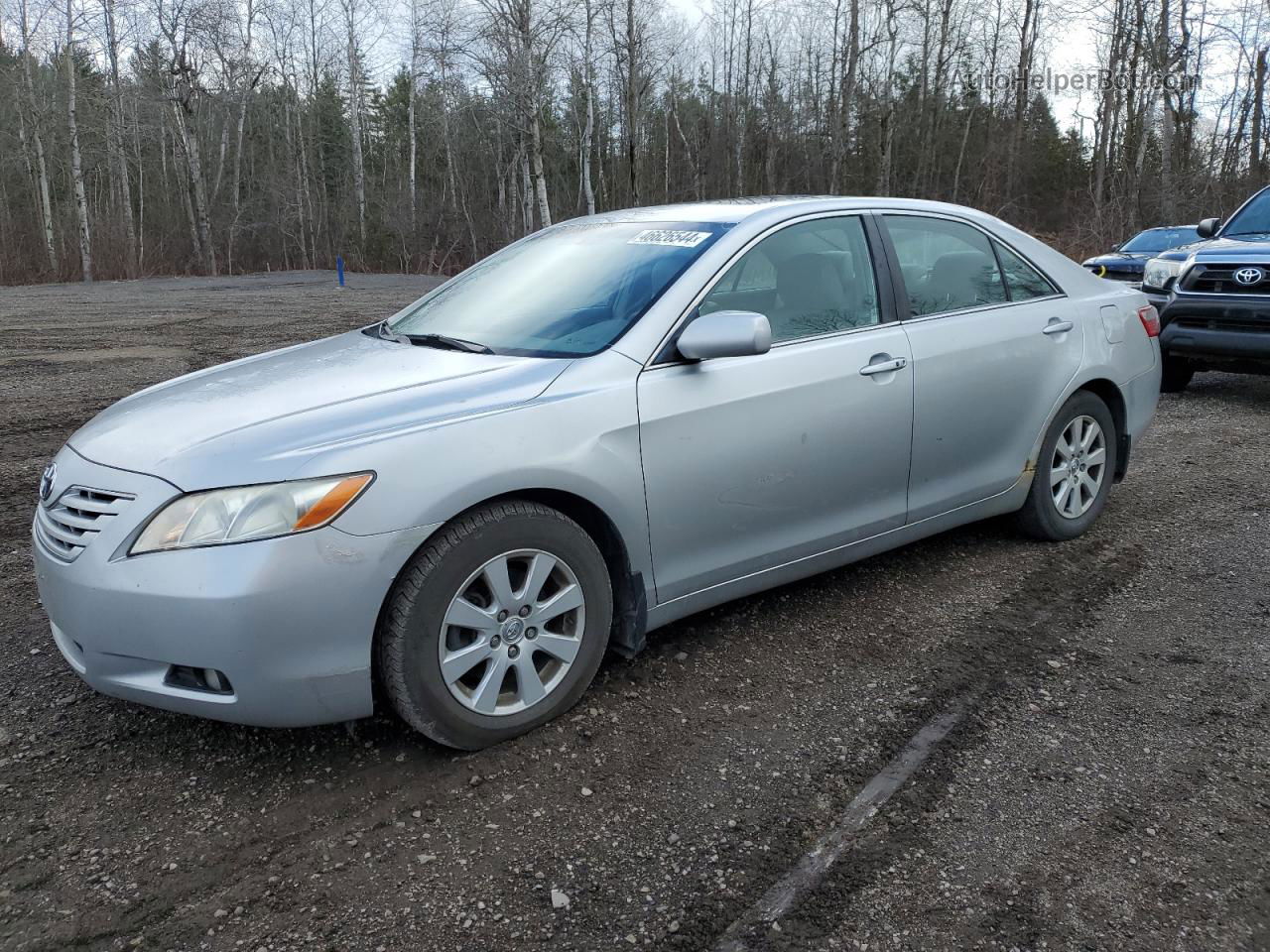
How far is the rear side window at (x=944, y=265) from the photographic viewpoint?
4.15m

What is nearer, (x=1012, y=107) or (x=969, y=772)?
(x=969, y=772)

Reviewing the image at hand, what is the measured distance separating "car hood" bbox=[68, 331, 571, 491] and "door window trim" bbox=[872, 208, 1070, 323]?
1.59 metres

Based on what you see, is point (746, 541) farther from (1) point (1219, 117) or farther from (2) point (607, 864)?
(1) point (1219, 117)

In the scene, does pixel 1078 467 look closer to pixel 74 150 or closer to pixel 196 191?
pixel 74 150

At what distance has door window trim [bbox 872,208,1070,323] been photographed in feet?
13.4

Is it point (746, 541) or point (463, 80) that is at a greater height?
point (463, 80)

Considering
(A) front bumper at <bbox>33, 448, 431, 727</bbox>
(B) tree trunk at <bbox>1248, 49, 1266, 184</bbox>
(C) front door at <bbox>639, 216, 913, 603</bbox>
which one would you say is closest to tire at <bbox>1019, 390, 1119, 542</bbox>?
(C) front door at <bbox>639, 216, 913, 603</bbox>

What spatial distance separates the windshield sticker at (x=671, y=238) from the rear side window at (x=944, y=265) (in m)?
0.93

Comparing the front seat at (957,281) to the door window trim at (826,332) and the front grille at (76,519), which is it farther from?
the front grille at (76,519)

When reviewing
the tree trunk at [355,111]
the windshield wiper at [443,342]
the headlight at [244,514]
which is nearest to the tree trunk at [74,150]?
the tree trunk at [355,111]

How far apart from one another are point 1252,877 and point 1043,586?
201 centimetres

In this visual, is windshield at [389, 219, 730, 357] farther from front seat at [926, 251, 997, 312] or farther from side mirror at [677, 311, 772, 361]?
front seat at [926, 251, 997, 312]

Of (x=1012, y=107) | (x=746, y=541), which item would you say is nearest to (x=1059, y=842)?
(x=746, y=541)

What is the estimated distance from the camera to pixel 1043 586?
4.35 meters
